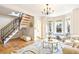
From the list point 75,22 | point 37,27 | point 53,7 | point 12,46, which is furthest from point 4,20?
point 75,22

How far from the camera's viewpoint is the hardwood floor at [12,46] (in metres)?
2.00

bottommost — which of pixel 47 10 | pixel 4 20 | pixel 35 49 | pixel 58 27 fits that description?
pixel 35 49

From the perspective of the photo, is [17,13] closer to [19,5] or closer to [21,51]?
[19,5]

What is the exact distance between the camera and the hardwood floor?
2.00m

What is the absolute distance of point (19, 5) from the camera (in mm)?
2041

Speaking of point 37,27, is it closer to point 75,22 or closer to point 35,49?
point 35,49

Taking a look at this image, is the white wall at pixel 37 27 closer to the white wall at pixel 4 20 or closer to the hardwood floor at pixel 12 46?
the hardwood floor at pixel 12 46

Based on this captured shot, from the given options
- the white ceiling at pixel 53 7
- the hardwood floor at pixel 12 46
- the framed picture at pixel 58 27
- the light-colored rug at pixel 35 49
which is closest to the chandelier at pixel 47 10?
the white ceiling at pixel 53 7

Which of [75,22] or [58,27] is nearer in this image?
[75,22]

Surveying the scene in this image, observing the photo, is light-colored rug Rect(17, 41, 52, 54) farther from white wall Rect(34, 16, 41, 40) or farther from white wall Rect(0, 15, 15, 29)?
white wall Rect(0, 15, 15, 29)

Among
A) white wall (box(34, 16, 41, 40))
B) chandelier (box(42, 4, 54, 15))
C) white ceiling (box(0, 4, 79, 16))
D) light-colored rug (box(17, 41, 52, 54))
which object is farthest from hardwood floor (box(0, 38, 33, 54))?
chandelier (box(42, 4, 54, 15))

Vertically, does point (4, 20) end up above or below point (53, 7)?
below

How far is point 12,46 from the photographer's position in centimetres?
203
